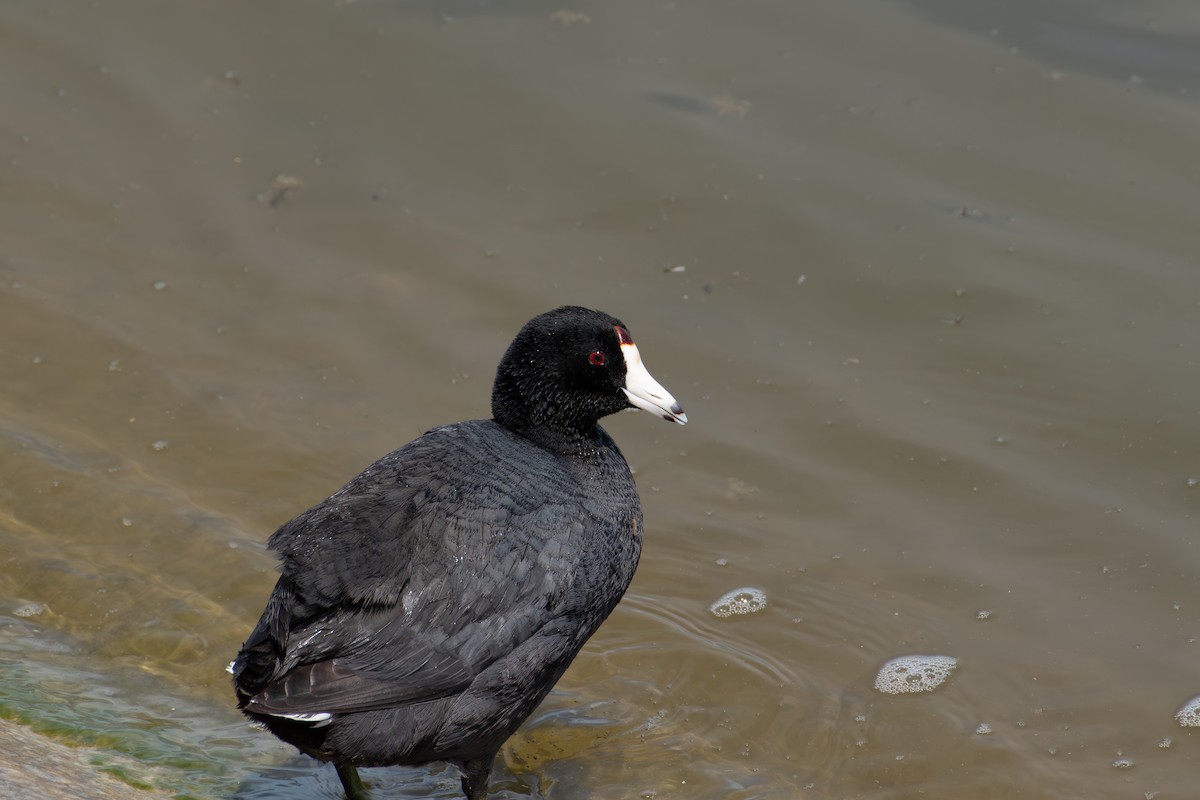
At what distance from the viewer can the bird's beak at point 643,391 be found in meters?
4.18

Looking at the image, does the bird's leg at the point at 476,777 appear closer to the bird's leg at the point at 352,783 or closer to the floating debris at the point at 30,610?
the bird's leg at the point at 352,783

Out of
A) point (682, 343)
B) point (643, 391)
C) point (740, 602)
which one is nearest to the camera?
point (643, 391)

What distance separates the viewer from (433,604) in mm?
3588

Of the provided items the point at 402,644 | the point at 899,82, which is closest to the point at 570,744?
the point at 402,644

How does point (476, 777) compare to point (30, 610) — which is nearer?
point (476, 777)

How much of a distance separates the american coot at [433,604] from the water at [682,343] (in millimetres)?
555

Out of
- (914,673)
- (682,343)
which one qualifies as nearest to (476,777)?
(914,673)

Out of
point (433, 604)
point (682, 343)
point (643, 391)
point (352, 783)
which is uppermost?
point (643, 391)

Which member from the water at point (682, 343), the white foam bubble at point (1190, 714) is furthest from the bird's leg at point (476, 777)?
the white foam bubble at point (1190, 714)

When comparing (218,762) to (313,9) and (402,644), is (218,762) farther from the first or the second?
(313,9)

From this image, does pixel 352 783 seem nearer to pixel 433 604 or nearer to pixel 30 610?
pixel 433 604

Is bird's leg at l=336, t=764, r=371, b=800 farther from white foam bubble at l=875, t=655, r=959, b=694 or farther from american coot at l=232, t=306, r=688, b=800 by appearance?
white foam bubble at l=875, t=655, r=959, b=694

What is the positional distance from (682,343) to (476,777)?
A: 2646 millimetres

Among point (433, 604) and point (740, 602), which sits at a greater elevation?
point (433, 604)
